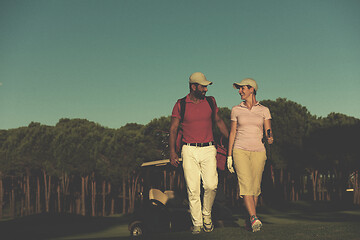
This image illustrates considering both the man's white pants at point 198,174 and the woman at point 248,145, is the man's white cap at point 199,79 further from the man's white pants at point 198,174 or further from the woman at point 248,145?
the man's white pants at point 198,174

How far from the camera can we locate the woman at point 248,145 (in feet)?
22.6

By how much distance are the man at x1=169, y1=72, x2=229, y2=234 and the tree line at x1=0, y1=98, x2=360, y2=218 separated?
949 inches

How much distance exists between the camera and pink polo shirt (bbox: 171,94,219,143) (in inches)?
272

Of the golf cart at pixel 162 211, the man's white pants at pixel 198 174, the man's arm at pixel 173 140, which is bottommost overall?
the golf cart at pixel 162 211

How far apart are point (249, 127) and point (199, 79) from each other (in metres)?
→ 1.05

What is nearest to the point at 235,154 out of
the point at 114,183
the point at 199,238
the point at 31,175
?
the point at 199,238

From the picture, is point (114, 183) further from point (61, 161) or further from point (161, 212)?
point (161, 212)

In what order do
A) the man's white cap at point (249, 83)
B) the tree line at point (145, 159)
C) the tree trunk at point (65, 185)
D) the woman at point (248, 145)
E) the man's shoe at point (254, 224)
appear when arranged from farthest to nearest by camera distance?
the tree trunk at point (65, 185) → the tree line at point (145, 159) → the man's white cap at point (249, 83) → the woman at point (248, 145) → the man's shoe at point (254, 224)

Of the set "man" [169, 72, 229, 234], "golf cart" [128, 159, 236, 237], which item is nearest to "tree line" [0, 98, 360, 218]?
"golf cart" [128, 159, 236, 237]

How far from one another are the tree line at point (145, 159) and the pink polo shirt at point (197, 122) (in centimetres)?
2414

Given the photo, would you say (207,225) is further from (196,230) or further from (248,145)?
(248,145)

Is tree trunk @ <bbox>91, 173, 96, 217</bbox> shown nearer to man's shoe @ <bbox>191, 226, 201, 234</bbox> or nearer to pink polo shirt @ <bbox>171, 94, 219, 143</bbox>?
man's shoe @ <bbox>191, 226, 201, 234</bbox>

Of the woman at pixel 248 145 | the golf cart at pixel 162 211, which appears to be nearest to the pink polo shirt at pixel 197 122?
the woman at pixel 248 145

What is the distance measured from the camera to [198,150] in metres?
6.89
